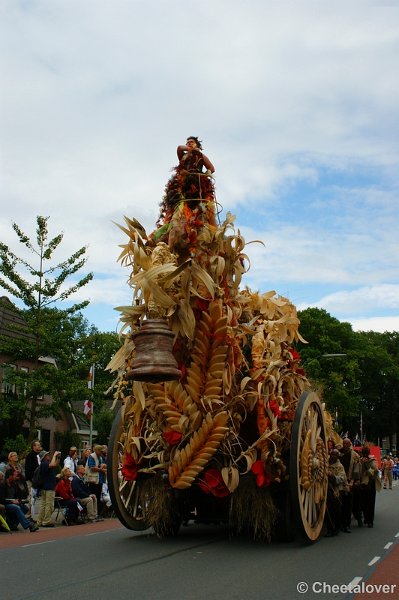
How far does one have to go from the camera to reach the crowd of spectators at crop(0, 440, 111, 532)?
14.7 meters

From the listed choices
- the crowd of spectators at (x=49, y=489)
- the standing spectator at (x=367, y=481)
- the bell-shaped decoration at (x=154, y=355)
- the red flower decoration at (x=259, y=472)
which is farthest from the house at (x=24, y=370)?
the bell-shaped decoration at (x=154, y=355)

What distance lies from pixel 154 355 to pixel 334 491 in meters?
5.86

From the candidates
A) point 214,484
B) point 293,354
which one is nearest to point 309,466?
point 214,484

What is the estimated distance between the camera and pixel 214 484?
33.2ft

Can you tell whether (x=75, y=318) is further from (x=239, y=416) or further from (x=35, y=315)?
(x=239, y=416)

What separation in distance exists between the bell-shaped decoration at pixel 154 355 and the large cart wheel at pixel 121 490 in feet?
10.2

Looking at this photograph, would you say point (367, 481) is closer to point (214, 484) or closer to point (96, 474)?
point (214, 484)

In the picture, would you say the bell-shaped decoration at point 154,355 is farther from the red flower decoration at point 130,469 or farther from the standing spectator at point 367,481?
the standing spectator at point 367,481

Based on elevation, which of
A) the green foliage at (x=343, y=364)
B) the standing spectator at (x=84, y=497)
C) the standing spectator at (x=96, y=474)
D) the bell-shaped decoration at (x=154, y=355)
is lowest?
the standing spectator at (x=84, y=497)

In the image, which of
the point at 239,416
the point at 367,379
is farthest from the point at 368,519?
the point at 367,379

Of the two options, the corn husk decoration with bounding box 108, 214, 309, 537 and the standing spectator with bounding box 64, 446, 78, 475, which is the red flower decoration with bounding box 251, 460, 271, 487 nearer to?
the corn husk decoration with bounding box 108, 214, 309, 537

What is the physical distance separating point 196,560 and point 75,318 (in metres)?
18.3

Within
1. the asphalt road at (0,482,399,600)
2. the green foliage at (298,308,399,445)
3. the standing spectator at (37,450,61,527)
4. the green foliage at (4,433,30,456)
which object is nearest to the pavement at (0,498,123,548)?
the asphalt road at (0,482,399,600)

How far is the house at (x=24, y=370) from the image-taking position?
26562 millimetres
